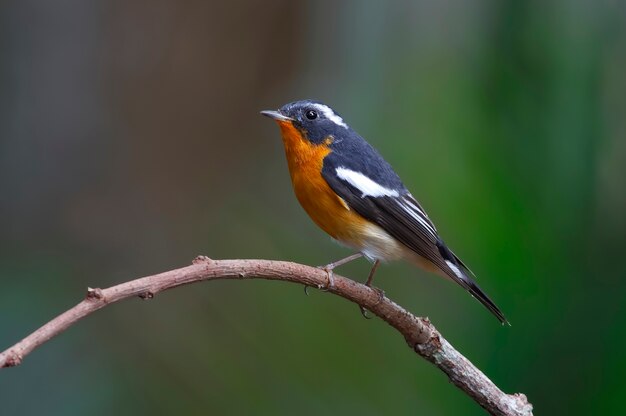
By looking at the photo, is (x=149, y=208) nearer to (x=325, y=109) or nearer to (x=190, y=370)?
(x=190, y=370)

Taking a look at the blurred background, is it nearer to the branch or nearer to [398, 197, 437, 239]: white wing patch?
[398, 197, 437, 239]: white wing patch

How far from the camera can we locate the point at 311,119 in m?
3.64

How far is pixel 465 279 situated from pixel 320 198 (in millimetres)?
658

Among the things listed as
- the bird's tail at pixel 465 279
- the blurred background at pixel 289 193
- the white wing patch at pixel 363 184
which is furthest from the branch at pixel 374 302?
the blurred background at pixel 289 193

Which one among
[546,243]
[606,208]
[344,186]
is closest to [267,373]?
[344,186]

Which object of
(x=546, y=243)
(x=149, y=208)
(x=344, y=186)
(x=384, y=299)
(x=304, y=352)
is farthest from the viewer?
(x=149, y=208)

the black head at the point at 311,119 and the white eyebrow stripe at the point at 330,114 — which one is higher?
the white eyebrow stripe at the point at 330,114

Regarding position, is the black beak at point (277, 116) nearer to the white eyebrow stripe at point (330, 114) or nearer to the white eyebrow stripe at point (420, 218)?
the white eyebrow stripe at point (330, 114)

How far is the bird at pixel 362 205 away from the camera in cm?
325

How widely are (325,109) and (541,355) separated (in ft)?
4.68

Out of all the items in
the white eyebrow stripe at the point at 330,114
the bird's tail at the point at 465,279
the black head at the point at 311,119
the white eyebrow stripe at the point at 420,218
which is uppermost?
the white eyebrow stripe at the point at 330,114

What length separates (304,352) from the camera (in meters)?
4.03

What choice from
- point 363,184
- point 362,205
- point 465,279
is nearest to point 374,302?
point 465,279

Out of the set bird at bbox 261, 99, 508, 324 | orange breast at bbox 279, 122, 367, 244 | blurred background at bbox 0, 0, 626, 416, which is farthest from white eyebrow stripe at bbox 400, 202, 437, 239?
blurred background at bbox 0, 0, 626, 416
